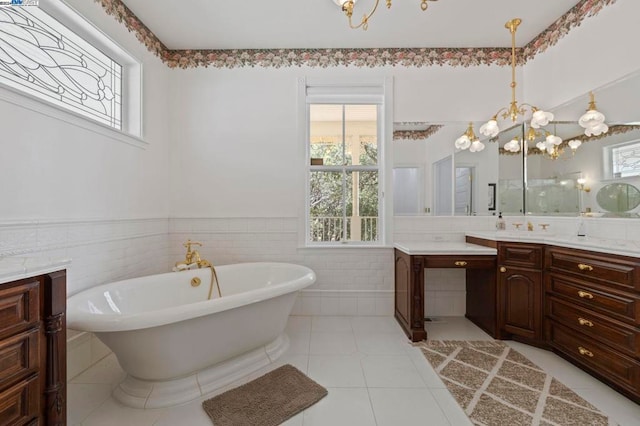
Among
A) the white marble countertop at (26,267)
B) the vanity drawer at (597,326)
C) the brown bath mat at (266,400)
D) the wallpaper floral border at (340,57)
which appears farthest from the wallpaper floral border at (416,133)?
the white marble countertop at (26,267)

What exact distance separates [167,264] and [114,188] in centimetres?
101

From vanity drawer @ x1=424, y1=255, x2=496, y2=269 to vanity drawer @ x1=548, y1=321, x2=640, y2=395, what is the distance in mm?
593

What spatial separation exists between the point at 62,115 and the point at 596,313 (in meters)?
3.69

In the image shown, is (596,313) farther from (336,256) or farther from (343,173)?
(343,173)

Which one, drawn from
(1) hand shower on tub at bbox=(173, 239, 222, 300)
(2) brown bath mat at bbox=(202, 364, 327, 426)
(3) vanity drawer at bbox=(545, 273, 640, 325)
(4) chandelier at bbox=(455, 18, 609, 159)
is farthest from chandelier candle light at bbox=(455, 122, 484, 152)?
(1) hand shower on tub at bbox=(173, 239, 222, 300)

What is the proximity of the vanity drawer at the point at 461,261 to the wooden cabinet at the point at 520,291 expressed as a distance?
0.09m

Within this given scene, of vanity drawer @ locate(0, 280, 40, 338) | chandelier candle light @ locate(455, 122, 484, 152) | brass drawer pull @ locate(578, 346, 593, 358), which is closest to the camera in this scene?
vanity drawer @ locate(0, 280, 40, 338)

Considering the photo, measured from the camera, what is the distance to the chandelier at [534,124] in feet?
7.24

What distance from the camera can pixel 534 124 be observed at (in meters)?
2.65

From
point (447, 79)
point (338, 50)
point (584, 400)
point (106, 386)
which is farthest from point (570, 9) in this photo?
point (106, 386)

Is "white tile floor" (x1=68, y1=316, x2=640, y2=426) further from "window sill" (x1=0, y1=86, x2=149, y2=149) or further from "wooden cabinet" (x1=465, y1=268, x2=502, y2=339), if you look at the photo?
"window sill" (x1=0, y1=86, x2=149, y2=149)

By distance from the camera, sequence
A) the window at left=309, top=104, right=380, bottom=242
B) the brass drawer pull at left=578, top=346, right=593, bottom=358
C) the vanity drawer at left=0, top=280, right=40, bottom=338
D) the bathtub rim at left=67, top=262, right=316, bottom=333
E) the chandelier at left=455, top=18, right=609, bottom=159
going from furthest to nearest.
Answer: the window at left=309, top=104, right=380, bottom=242 < the chandelier at left=455, top=18, right=609, bottom=159 < the brass drawer pull at left=578, top=346, right=593, bottom=358 < the bathtub rim at left=67, top=262, right=316, bottom=333 < the vanity drawer at left=0, top=280, right=40, bottom=338

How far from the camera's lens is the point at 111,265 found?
2217mm

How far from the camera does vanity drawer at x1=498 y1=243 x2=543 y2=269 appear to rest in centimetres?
224
